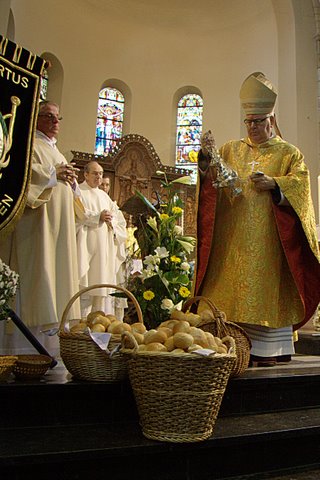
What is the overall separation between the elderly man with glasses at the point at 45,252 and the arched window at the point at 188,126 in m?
7.57

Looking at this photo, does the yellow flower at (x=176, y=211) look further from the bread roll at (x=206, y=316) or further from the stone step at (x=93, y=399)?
the stone step at (x=93, y=399)

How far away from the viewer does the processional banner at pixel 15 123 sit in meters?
2.85

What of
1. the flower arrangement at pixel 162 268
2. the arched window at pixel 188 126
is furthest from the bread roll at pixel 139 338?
the arched window at pixel 188 126

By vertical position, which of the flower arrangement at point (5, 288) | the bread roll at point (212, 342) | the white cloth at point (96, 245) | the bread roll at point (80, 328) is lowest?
the bread roll at point (212, 342)

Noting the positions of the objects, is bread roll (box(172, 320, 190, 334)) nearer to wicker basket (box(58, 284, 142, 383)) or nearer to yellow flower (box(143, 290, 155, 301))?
wicker basket (box(58, 284, 142, 383))

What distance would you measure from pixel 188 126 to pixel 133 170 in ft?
8.49

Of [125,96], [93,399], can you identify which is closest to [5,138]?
[93,399]

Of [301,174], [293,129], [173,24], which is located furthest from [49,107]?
[173,24]

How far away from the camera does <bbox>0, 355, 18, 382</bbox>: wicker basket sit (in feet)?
7.49

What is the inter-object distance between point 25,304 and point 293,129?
7.18m

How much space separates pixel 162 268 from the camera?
3.35 meters

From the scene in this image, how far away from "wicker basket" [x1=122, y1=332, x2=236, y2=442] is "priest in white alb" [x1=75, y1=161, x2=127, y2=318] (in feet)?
7.78

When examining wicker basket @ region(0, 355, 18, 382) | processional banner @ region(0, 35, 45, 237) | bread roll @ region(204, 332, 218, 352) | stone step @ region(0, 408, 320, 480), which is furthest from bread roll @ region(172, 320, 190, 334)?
processional banner @ region(0, 35, 45, 237)

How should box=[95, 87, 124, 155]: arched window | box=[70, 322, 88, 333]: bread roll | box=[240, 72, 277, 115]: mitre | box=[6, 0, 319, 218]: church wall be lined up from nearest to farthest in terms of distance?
box=[70, 322, 88, 333]: bread roll < box=[240, 72, 277, 115]: mitre < box=[6, 0, 319, 218]: church wall < box=[95, 87, 124, 155]: arched window
